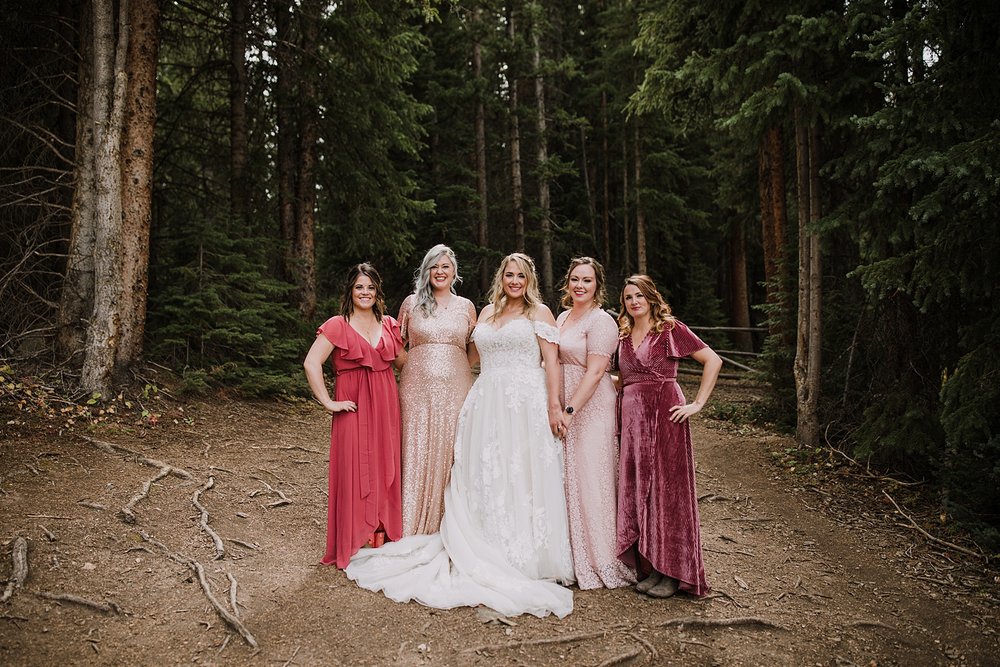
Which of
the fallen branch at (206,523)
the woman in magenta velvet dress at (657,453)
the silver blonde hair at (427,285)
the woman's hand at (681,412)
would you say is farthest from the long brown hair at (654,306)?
the fallen branch at (206,523)

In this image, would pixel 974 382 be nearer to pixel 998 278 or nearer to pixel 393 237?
pixel 998 278

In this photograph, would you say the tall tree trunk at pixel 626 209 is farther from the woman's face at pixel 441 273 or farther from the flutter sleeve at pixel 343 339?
the flutter sleeve at pixel 343 339

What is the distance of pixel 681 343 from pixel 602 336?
1.93 feet

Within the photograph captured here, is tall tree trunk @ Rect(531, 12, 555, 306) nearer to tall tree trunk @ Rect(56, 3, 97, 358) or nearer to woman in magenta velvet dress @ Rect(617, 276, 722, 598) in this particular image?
tall tree trunk @ Rect(56, 3, 97, 358)

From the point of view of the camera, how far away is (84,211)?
766 cm

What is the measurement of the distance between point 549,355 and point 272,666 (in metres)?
2.71

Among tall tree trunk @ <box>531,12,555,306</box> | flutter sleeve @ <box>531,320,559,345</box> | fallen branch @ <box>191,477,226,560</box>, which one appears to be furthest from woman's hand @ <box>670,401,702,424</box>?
tall tree trunk @ <box>531,12,555,306</box>

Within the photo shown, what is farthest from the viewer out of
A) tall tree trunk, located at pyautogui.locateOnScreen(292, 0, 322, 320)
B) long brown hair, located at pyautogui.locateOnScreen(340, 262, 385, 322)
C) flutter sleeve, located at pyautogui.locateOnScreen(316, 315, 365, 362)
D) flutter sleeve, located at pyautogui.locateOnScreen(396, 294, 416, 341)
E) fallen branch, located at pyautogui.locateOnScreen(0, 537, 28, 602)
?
tall tree trunk, located at pyautogui.locateOnScreen(292, 0, 322, 320)

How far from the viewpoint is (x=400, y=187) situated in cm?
1279

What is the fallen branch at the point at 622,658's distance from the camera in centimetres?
360

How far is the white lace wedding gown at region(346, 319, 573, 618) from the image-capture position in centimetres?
449

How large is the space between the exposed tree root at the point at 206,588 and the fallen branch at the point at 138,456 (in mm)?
1276

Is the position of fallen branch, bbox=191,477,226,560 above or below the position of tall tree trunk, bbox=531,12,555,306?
below

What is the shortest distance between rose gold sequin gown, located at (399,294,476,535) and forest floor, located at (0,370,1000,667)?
32.6 inches
